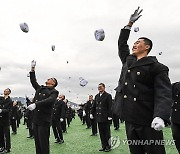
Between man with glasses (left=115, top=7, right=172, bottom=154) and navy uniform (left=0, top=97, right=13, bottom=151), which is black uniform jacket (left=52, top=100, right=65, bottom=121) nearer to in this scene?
navy uniform (left=0, top=97, right=13, bottom=151)

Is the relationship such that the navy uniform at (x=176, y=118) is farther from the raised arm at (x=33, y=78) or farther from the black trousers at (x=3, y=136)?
the black trousers at (x=3, y=136)

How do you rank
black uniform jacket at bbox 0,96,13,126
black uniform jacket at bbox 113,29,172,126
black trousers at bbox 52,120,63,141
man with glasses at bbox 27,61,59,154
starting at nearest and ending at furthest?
black uniform jacket at bbox 113,29,172,126
man with glasses at bbox 27,61,59,154
black uniform jacket at bbox 0,96,13,126
black trousers at bbox 52,120,63,141

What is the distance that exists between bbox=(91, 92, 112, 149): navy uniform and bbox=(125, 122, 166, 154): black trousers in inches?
220

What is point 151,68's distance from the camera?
3.68m

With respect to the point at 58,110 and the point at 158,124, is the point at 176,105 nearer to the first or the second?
the point at 158,124

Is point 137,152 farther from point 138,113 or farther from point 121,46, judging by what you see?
point 121,46

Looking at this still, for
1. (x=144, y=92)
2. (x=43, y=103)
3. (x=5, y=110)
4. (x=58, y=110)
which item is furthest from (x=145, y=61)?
(x=58, y=110)

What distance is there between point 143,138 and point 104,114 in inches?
233

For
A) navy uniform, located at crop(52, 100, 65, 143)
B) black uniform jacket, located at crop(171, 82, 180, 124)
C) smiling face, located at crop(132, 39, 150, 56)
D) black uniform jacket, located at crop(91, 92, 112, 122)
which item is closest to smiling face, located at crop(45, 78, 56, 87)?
black uniform jacket, located at crop(91, 92, 112, 122)

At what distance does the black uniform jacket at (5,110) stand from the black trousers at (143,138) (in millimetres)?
6123

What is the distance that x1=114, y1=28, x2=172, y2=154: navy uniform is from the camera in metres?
3.46

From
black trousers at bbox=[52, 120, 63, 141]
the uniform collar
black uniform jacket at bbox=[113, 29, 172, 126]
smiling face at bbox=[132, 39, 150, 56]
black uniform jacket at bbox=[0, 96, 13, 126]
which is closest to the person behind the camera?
black uniform jacket at bbox=[113, 29, 172, 126]

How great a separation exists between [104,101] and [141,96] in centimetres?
600

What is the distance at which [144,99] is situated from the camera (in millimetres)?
→ 3670
